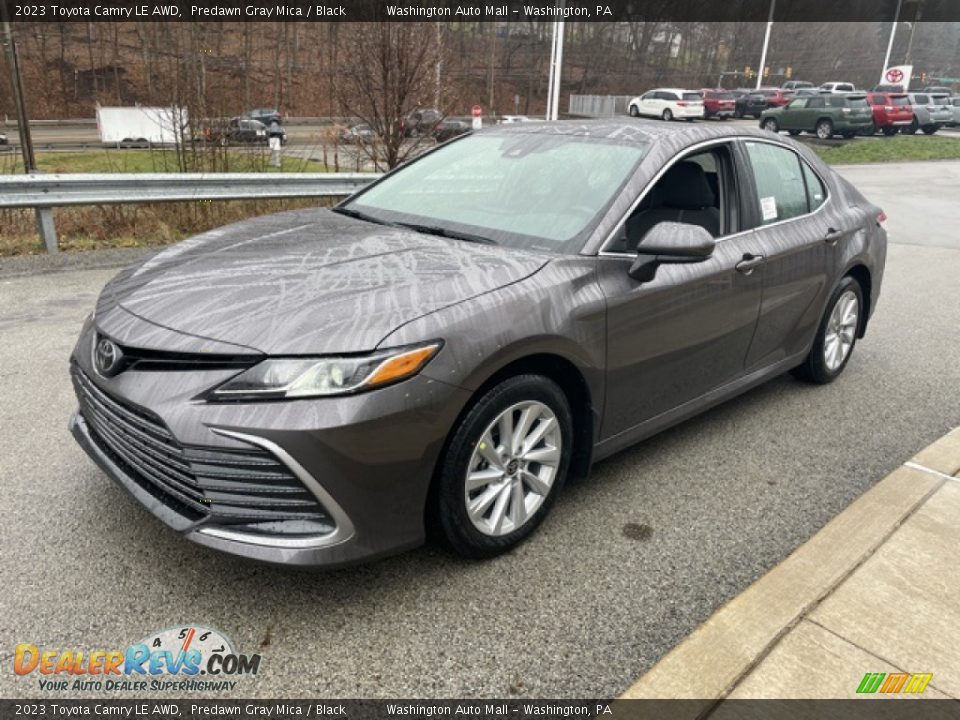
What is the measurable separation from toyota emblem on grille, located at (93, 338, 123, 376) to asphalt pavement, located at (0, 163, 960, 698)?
0.73 metres

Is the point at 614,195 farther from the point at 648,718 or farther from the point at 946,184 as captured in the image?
the point at 946,184

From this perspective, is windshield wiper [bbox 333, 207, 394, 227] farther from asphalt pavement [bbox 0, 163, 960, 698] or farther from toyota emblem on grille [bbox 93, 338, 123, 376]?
asphalt pavement [bbox 0, 163, 960, 698]

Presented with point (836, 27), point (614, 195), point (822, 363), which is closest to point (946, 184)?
point (822, 363)

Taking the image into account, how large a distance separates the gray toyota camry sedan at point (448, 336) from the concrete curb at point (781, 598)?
0.81 m

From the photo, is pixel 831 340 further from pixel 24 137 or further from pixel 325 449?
pixel 24 137

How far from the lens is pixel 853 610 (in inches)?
104

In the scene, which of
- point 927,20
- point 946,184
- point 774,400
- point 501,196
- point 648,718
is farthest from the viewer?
point 927,20

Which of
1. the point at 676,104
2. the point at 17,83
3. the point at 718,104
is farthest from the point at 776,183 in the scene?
the point at 718,104

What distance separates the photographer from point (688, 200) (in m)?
3.79

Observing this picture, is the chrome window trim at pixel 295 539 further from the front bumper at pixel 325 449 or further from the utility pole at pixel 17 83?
the utility pole at pixel 17 83

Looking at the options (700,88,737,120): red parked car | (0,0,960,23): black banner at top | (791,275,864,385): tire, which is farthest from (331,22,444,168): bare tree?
(700,88,737,120): red parked car

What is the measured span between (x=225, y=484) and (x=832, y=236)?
3.75 metres

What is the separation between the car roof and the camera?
3650 mm

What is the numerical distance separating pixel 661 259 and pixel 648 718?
5.78 ft
